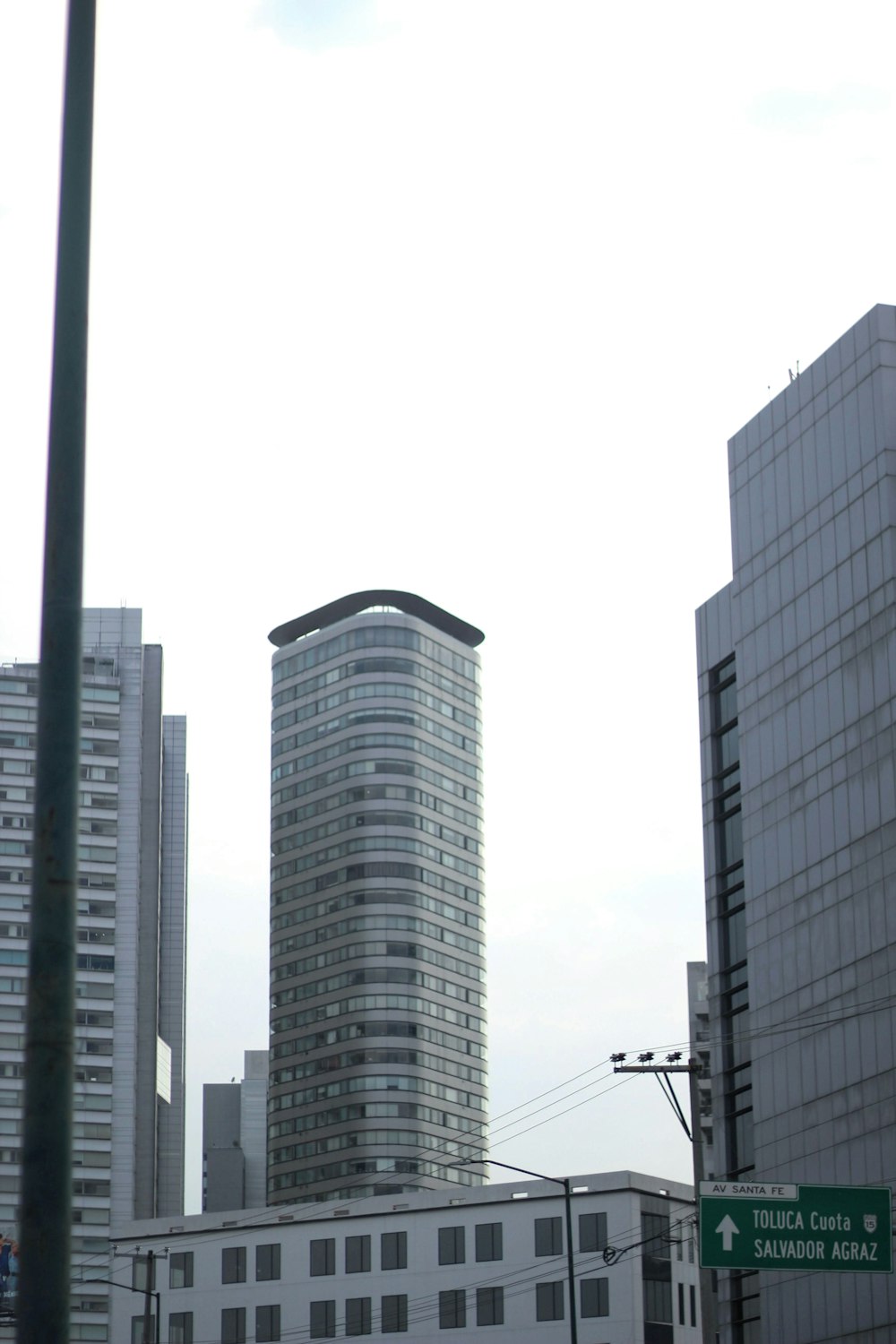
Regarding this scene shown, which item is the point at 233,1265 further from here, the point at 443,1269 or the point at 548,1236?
the point at 548,1236

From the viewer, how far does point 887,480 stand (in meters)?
77.3

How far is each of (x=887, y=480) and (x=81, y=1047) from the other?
461ft

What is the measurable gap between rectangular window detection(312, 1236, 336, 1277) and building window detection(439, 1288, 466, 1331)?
873 centimetres

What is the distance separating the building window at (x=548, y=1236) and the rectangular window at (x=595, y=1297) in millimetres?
3241

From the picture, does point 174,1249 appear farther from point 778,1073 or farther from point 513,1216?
point 778,1073

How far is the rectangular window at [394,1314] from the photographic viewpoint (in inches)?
4616

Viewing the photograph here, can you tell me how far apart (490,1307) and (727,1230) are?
265ft

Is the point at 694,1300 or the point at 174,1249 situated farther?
the point at 174,1249

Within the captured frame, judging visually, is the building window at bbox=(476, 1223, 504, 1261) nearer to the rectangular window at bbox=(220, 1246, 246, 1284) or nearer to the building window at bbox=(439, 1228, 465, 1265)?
the building window at bbox=(439, 1228, 465, 1265)

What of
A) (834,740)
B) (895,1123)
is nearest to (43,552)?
(895,1123)

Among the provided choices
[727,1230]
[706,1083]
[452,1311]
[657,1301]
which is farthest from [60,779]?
[706,1083]

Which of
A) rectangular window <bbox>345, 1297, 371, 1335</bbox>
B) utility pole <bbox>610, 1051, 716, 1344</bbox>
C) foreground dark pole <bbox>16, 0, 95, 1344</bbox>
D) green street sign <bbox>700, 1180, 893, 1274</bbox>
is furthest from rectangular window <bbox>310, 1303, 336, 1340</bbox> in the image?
foreground dark pole <bbox>16, 0, 95, 1344</bbox>

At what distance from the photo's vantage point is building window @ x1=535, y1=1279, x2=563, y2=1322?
113125 mm

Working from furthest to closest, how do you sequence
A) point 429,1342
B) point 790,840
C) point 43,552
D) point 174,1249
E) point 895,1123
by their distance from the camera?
point 174,1249 → point 429,1342 → point 790,840 → point 895,1123 → point 43,552
